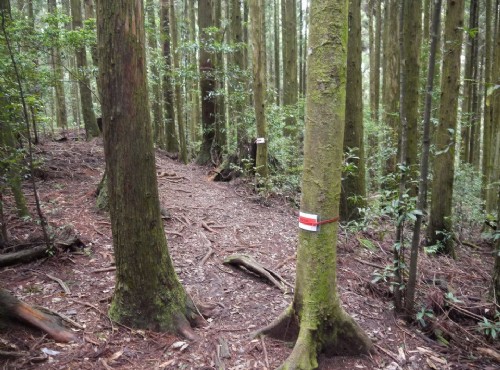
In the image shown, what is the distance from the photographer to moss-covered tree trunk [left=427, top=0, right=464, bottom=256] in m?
6.28

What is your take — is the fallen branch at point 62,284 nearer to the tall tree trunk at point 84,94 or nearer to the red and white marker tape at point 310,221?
the red and white marker tape at point 310,221

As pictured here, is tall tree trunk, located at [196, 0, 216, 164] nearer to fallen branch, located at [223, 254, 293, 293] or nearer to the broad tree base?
fallen branch, located at [223, 254, 293, 293]

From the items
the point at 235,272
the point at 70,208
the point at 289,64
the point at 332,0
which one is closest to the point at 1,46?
the point at 70,208

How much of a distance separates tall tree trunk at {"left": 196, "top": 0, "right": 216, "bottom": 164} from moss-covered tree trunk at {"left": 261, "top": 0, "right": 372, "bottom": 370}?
8310mm

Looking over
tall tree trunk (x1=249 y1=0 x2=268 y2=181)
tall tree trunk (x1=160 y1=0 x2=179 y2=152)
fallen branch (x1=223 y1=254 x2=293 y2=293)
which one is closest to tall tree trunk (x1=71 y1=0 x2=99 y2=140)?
tall tree trunk (x1=160 y1=0 x2=179 y2=152)

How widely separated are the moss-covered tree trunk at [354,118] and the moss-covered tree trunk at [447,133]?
1.38 metres

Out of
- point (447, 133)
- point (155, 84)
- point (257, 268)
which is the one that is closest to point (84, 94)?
point (155, 84)

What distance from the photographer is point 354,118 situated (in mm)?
6516

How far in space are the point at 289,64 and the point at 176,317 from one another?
44.0ft

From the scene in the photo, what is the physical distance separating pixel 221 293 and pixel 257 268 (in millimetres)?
639

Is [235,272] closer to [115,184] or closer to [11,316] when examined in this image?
[115,184]

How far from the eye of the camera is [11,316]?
9.57ft

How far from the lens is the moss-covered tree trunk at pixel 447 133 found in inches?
247

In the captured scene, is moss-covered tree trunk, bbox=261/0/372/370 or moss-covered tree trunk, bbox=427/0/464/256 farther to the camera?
moss-covered tree trunk, bbox=427/0/464/256
